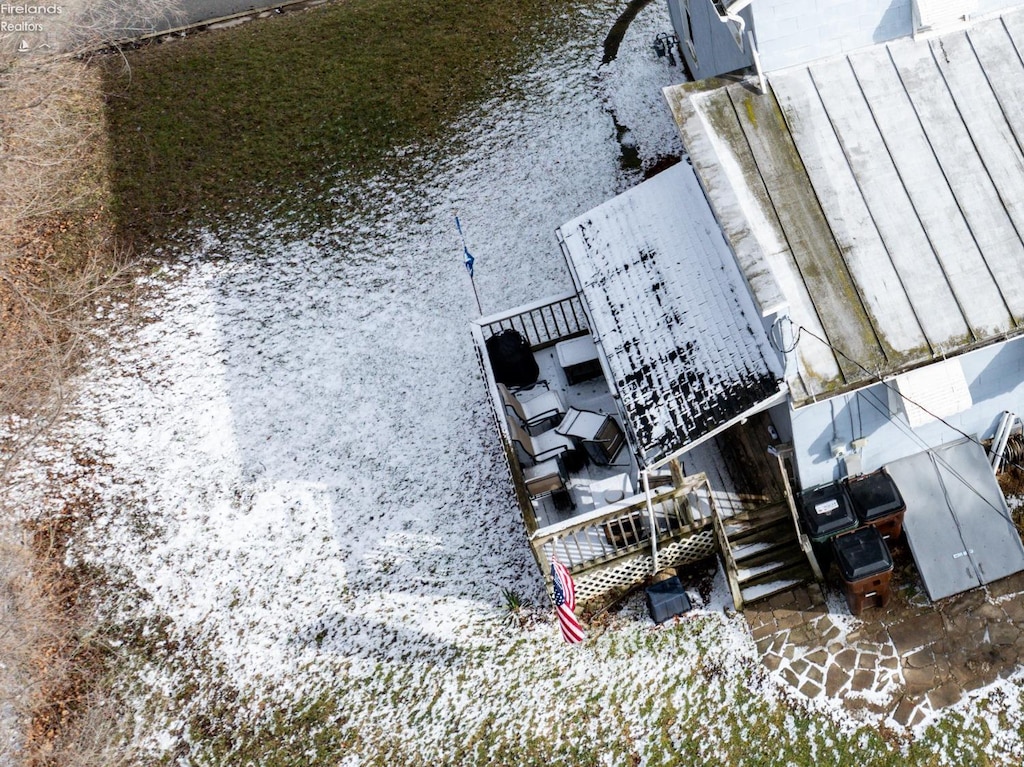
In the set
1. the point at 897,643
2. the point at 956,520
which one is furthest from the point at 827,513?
the point at 897,643

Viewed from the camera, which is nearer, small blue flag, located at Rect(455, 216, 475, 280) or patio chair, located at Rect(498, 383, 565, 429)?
patio chair, located at Rect(498, 383, 565, 429)

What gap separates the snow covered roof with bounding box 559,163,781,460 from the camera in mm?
10383

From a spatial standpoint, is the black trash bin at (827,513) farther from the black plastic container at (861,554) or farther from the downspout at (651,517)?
the downspout at (651,517)

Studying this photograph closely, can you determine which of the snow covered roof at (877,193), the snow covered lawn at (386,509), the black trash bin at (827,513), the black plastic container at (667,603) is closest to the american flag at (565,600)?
the snow covered lawn at (386,509)

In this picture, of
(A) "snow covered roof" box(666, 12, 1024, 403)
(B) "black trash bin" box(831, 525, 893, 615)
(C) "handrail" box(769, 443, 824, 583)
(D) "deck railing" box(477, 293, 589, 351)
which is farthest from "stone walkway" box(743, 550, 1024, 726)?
(D) "deck railing" box(477, 293, 589, 351)

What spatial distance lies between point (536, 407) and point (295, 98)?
11313 mm

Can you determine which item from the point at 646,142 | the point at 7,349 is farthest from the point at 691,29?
the point at 7,349

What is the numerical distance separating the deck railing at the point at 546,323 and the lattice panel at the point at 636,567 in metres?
4.26

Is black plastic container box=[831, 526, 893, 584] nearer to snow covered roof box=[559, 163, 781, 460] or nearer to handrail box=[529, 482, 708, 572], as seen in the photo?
handrail box=[529, 482, 708, 572]

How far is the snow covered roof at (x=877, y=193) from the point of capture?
9648mm

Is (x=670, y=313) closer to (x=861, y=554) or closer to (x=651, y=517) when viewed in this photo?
(x=651, y=517)

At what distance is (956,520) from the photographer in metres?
11.6

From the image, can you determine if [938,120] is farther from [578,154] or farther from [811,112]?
[578,154]

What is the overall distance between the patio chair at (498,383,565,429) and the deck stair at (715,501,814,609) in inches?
129
